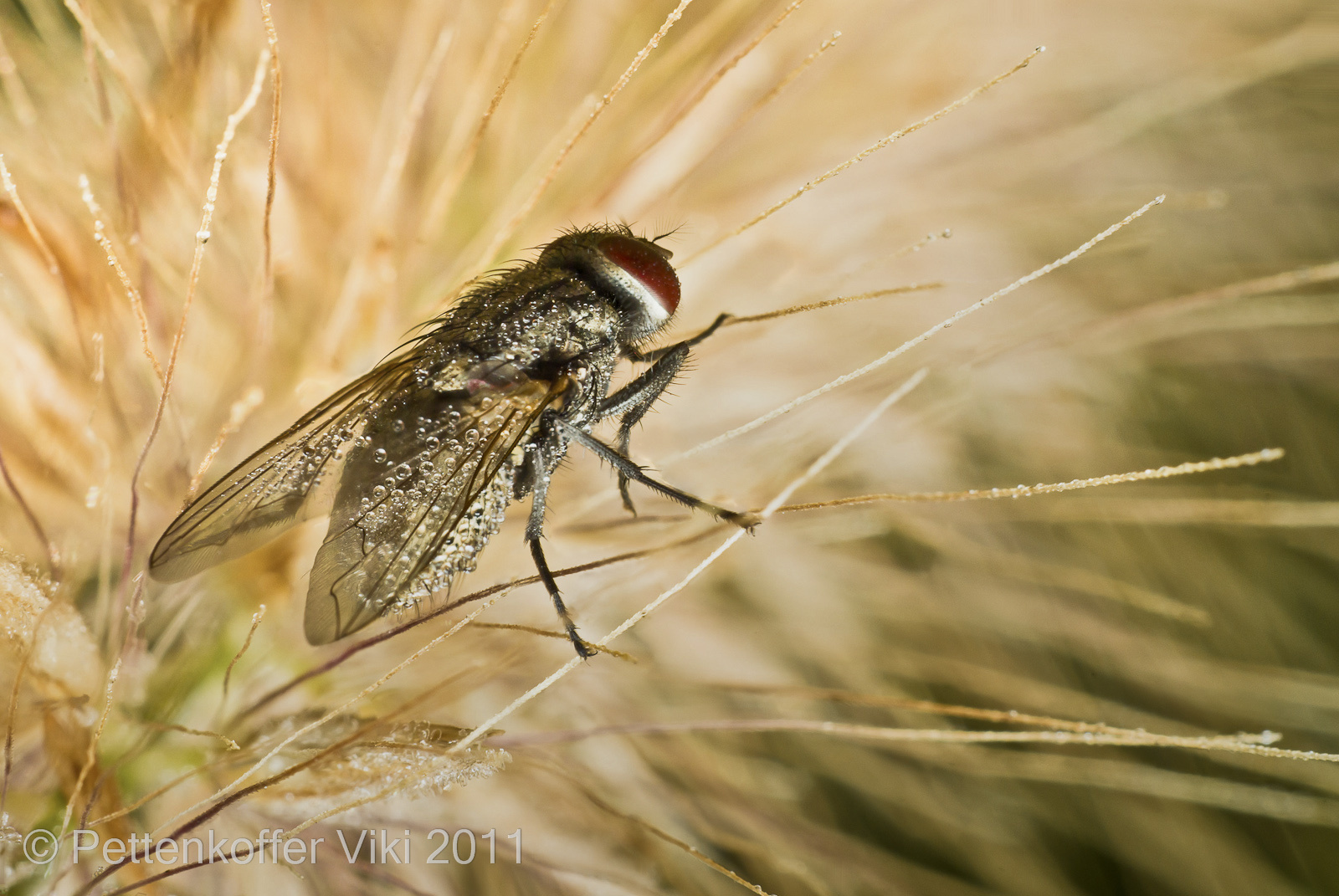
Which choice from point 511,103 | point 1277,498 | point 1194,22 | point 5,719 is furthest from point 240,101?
point 1277,498

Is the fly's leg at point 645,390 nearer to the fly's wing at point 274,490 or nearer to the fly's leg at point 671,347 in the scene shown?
the fly's leg at point 671,347

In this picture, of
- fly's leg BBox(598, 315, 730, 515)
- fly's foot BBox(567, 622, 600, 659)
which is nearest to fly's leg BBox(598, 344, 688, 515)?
fly's leg BBox(598, 315, 730, 515)

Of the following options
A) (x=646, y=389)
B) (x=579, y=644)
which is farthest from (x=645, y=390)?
(x=579, y=644)

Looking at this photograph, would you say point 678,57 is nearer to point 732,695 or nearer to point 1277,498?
point 732,695

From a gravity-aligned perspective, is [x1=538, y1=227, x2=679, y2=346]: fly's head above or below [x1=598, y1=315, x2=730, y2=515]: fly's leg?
above

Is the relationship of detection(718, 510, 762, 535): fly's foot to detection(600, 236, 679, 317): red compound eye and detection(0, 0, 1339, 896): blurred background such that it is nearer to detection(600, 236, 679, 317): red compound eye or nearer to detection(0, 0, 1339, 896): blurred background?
detection(0, 0, 1339, 896): blurred background

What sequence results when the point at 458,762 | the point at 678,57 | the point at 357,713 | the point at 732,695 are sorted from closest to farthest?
the point at 458,762 < the point at 357,713 < the point at 678,57 < the point at 732,695

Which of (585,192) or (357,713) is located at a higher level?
(585,192)

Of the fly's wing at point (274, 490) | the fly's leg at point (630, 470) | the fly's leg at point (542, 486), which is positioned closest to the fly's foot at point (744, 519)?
the fly's leg at point (630, 470)

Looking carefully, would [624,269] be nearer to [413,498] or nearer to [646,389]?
[646,389]
